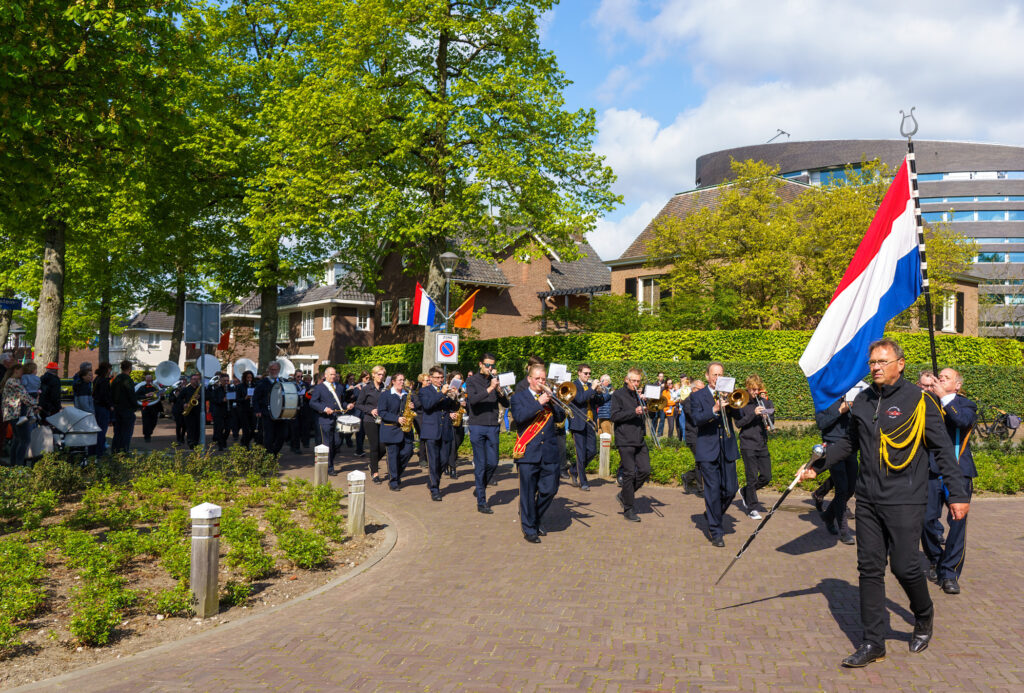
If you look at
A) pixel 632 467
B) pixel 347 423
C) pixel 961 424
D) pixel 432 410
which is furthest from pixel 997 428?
pixel 347 423

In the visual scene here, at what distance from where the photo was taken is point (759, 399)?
35.4 ft

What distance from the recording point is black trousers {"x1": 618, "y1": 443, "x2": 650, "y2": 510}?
10.1 m

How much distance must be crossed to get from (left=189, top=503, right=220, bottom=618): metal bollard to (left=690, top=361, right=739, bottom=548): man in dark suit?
5.30 m

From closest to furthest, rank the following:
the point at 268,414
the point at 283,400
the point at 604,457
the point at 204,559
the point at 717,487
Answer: the point at 204,559 → the point at 717,487 → the point at 604,457 → the point at 283,400 → the point at 268,414

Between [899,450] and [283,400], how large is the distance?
13.1 m

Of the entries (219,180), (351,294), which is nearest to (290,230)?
(219,180)

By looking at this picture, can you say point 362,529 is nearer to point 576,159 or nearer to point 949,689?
point 949,689

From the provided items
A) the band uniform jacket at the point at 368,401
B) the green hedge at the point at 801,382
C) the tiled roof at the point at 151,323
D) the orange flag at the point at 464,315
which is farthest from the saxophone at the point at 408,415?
the tiled roof at the point at 151,323

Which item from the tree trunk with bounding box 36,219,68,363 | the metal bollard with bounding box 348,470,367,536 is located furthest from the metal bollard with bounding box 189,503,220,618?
the tree trunk with bounding box 36,219,68,363

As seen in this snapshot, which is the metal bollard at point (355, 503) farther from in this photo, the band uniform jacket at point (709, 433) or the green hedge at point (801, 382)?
the green hedge at point (801, 382)

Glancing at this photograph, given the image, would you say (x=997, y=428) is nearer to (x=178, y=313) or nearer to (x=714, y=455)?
(x=714, y=455)

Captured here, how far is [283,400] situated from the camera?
15.8 meters

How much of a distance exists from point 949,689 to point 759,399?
636 centimetres

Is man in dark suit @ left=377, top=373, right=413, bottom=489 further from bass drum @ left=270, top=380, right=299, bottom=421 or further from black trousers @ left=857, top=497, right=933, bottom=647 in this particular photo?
black trousers @ left=857, top=497, right=933, bottom=647
